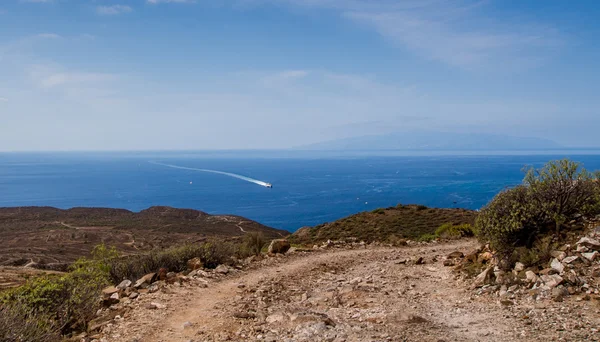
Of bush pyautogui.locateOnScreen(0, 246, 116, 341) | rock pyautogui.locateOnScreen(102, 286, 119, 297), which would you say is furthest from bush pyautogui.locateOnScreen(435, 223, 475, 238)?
bush pyautogui.locateOnScreen(0, 246, 116, 341)

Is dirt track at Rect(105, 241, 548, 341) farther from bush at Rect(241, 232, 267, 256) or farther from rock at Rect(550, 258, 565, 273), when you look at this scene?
bush at Rect(241, 232, 267, 256)

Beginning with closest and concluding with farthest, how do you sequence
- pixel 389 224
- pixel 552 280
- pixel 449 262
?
pixel 552 280 < pixel 449 262 < pixel 389 224

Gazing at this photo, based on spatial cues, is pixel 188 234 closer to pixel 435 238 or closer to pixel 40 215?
pixel 40 215

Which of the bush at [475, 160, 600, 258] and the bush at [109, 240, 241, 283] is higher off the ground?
the bush at [475, 160, 600, 258]

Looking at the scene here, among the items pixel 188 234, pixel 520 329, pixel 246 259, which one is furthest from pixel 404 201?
pixel 520 329

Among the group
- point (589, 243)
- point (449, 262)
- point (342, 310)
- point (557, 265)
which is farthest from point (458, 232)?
point (342, 310)

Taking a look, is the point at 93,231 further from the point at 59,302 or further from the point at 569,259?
the point at 569,259
